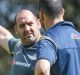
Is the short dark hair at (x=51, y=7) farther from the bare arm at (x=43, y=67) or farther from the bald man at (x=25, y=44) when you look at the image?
the bald man at (x=25, y=44)

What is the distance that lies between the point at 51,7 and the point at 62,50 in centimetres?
45

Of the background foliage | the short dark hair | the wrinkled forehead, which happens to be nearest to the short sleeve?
the short dark hair

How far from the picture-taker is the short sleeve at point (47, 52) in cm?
558

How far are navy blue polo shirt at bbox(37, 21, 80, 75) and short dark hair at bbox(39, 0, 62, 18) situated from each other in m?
0.12

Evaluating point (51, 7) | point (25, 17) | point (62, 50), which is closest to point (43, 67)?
point (62, 50)

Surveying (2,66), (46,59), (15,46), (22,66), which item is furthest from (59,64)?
(2,66)

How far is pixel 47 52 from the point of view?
18.4 ft

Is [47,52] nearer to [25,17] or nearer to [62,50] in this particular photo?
[62,50]

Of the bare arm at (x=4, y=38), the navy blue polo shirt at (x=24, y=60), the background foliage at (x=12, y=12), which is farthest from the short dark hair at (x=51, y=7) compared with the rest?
the background foliage at (x=12, y=12)

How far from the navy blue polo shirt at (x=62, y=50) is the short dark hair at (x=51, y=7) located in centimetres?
12

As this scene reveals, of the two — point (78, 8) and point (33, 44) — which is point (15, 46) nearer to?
point (33, 44)

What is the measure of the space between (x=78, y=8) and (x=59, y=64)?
532 inches

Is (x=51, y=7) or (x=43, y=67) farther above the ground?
(x=51, y=7)

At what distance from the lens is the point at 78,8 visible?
1911 centimetres
